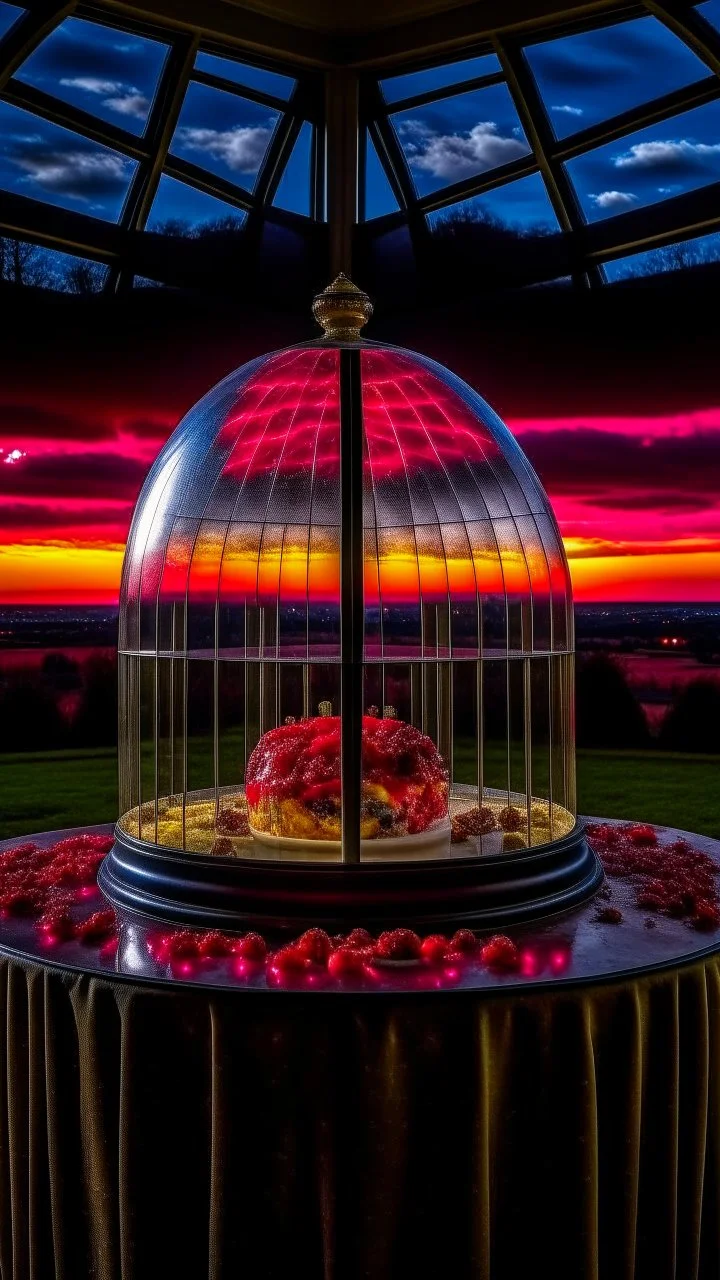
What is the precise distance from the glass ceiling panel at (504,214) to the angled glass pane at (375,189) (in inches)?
12.4

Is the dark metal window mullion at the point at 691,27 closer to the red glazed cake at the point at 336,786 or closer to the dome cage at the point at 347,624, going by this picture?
the dome cage at the point at 347,624

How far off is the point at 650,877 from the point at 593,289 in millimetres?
4969

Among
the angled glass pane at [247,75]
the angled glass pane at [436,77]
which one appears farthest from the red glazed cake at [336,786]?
the angled glass pane at [247,75]

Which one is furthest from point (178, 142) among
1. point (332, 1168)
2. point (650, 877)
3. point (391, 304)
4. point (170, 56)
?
point (332, 1168)

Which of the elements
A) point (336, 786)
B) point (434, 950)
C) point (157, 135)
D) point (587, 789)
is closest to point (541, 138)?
point (157, 135)

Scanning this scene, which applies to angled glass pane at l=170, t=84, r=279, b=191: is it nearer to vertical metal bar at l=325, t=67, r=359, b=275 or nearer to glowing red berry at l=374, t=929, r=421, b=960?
vertical metal bar at l=325, t=67, r=359, b=275

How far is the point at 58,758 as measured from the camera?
786 centimetres

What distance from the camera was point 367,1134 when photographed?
8.50 ft

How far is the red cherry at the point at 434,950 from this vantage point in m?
2.92

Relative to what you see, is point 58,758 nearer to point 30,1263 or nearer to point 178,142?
point 178,142

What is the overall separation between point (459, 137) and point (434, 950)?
5.93 m

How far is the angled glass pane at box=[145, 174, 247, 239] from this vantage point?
7164 mm

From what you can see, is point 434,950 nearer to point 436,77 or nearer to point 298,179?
point 436,77

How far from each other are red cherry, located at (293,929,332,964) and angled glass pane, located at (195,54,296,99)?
17.4 ft
